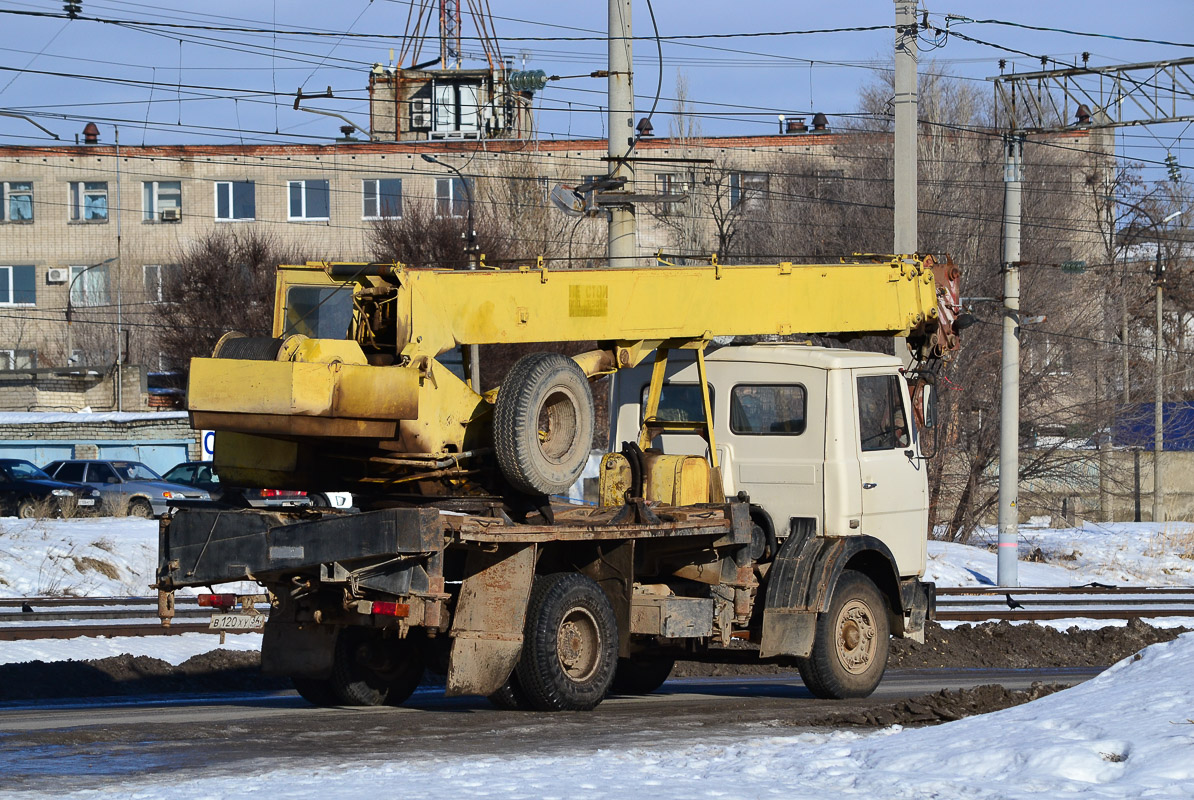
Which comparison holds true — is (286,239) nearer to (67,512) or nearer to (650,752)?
(67,512)

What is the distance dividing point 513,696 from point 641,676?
256cm

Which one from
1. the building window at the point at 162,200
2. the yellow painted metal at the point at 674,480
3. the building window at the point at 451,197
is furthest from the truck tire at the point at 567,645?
the building window at the point at 162,200

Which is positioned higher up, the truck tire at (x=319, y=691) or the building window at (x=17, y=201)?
the building window at (x=17, y=201)

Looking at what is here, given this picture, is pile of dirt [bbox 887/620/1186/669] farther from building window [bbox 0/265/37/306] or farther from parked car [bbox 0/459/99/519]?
building window [bbox 0/265/37/306]

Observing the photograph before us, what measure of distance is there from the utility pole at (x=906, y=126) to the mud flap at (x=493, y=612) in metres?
12.6

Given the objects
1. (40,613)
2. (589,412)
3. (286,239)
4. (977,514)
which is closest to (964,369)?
(977,514)

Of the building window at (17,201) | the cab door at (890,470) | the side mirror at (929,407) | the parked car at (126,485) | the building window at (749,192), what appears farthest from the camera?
the building window at (17,201)

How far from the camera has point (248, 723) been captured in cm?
901

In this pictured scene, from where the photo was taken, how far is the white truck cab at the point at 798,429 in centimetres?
1102

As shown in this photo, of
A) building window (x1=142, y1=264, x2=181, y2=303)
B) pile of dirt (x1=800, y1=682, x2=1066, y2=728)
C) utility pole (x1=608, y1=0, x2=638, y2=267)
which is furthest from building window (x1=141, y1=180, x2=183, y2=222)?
pile of dirt (x1=800, y1=682, x2=1066, y2=728)

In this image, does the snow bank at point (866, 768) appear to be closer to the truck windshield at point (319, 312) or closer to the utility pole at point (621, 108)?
the truck windshield at point (319, 312)

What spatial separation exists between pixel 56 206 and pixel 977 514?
44.0 metres

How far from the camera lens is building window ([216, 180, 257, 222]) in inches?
2362

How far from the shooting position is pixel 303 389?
27.9 feet
